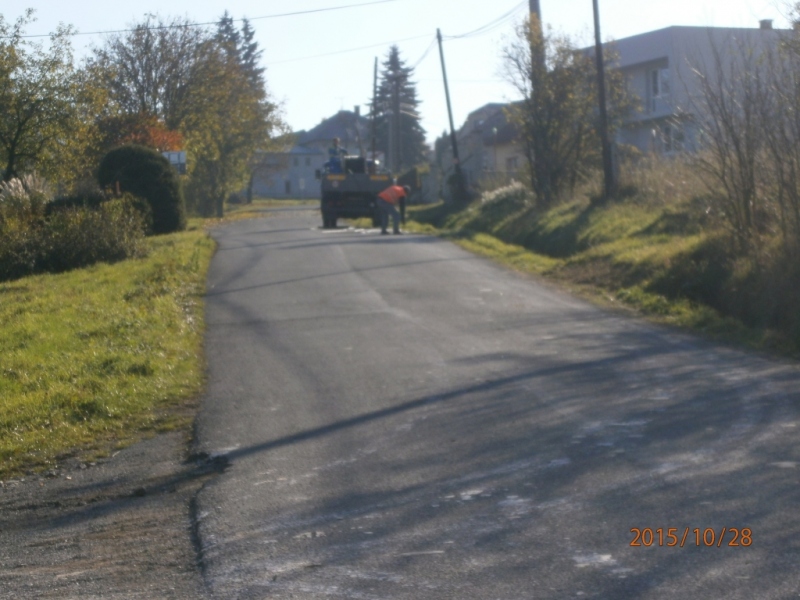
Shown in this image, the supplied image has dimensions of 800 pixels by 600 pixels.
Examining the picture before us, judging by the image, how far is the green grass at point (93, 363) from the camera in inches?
320

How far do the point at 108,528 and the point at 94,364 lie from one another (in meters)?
4.52

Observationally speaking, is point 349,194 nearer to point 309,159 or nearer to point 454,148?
point 454,148

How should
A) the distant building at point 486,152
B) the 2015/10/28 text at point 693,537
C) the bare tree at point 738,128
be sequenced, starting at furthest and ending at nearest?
the distant building at point 486,152, the bare tree at point 738,128, the 2015/10/28 text at point 693,537

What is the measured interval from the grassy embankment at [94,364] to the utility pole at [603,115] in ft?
37.6

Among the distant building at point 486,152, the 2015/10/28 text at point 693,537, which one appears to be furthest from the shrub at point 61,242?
the distant building at point 486,152

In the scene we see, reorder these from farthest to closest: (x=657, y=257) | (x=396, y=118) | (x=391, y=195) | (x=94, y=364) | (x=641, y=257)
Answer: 1. (x=396, y=118)
2. (x=391, y=195)
3. (x=641, y=257)
4. (x=657, y=257)
5. (x=94, y=364)

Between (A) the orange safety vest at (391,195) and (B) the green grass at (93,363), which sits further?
(A) the orange safety vest at (391,195)

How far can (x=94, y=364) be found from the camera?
10148 millimetres

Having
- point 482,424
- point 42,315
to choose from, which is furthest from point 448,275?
point 482,424

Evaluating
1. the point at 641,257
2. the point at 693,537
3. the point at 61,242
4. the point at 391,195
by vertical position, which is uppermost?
the point at 391,195

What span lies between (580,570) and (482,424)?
9.85ft

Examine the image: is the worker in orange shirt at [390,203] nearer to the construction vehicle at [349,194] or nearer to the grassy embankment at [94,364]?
the construction vehicle at [349,194]

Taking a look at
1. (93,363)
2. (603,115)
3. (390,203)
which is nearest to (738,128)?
(603,115)

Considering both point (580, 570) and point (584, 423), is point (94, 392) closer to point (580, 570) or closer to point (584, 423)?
point (584, 423)
